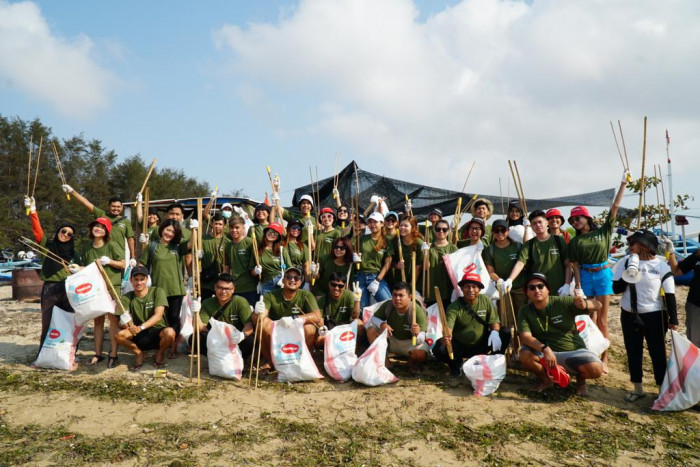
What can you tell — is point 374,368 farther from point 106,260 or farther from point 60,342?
point 60,342

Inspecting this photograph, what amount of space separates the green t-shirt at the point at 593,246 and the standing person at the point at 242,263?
11.6ft

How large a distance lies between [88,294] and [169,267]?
857mm

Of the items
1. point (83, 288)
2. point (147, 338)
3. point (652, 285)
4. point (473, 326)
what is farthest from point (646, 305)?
point (83, 288)

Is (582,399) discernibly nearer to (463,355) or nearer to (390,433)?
(463,355)

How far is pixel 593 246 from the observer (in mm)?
4953

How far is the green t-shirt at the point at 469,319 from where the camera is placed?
4.84 metres

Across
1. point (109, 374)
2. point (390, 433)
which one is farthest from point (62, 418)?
point (390, 433)

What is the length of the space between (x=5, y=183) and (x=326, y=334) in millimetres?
24431

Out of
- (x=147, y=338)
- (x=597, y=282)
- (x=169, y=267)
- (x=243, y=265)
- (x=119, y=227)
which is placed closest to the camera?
(x=597, y=282)

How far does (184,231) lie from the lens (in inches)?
235

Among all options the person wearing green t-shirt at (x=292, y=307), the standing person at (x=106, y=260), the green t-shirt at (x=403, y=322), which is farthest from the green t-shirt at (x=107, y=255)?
the green t-shirt at (x=403, y=322)

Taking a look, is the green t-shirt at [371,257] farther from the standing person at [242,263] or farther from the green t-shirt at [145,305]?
the green t-shirt at [145,305]

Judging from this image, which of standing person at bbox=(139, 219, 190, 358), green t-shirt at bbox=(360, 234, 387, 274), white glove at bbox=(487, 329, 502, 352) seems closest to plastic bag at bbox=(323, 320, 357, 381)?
green t-shirt at bbox=(360, 234, 387, 274)

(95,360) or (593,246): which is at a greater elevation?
(593,246)
